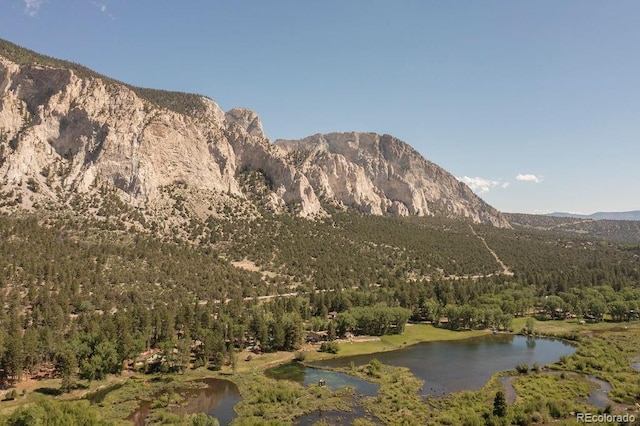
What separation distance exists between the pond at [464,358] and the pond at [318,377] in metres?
4.58

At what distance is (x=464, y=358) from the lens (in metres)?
85.9

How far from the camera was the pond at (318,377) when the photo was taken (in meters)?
68.9

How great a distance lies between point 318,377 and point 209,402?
20.2 metres

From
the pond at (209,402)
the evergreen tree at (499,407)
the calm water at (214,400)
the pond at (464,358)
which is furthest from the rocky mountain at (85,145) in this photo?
the evergreen tree at (499,407)

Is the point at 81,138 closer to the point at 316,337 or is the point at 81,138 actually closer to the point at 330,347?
the point at 316,337

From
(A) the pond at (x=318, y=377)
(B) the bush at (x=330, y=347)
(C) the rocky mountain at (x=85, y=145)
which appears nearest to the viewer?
(A) the pond at (x=318, y=377)

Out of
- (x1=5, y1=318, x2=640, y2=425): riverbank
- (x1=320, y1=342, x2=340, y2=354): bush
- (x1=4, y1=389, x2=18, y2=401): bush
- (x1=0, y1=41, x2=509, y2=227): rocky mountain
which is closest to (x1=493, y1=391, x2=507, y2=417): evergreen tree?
(x1=5, y1=318, x2=640, y2=425): riverbank

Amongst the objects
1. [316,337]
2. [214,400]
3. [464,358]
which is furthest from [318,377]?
[464,358]

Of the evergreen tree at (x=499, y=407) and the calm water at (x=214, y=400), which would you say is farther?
the calm water at (x=214, y=400)

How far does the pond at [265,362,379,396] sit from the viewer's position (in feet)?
226

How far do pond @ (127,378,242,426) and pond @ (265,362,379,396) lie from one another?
9.46 metres

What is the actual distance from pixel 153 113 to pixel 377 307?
461 ft

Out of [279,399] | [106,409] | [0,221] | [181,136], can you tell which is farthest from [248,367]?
[181,136]

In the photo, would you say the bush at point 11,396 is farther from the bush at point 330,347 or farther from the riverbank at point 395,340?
the bush at point 330,347
